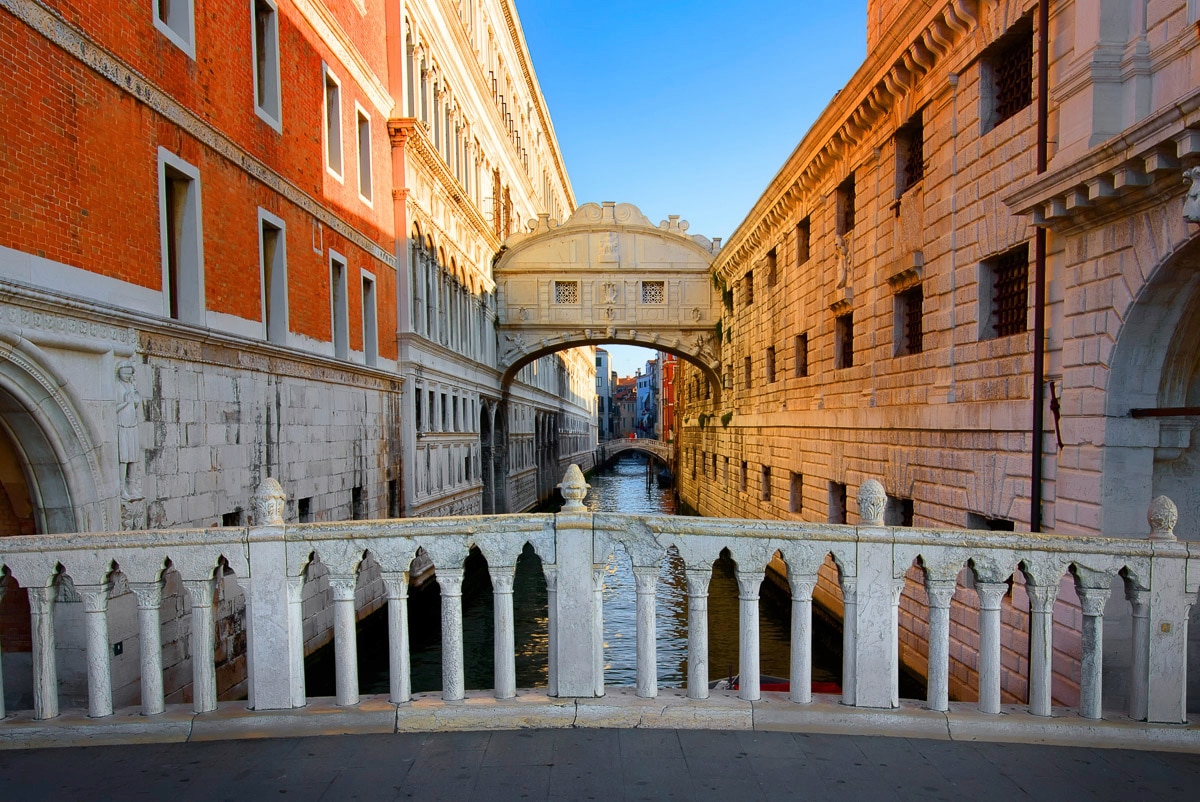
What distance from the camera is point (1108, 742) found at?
4.35m

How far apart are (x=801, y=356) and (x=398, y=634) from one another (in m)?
13.8

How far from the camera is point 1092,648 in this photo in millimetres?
4543

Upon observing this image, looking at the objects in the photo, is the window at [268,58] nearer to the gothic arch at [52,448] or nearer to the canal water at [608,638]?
the gothic arch at [52,448]

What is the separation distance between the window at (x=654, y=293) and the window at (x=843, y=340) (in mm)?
13087

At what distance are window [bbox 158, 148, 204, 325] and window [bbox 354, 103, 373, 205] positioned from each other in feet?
21.4

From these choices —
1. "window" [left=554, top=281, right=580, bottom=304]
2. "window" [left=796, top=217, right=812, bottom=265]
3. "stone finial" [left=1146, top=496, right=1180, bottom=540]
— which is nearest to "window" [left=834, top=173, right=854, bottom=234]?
"window" [left=796, top=217, right=812, bottom=265]

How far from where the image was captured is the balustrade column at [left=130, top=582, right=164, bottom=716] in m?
4.56

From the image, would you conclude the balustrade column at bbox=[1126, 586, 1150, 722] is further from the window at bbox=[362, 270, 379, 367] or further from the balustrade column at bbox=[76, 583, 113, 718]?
the window at bbox=[362, 270, 379, 367]

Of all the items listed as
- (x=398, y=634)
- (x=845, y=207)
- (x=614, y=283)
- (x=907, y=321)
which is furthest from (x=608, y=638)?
(x=614, y=283)

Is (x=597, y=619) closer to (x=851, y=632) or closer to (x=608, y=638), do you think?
(x=851, y=632)

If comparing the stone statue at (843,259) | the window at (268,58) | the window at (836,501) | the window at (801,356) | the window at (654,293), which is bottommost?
the window at (836,501)

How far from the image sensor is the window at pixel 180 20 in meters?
8.40

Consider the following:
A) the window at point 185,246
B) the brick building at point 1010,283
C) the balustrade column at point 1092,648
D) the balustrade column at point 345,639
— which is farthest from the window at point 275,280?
the balustrade column at point 1092,648

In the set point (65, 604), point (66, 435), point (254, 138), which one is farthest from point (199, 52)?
point (65, 604)
